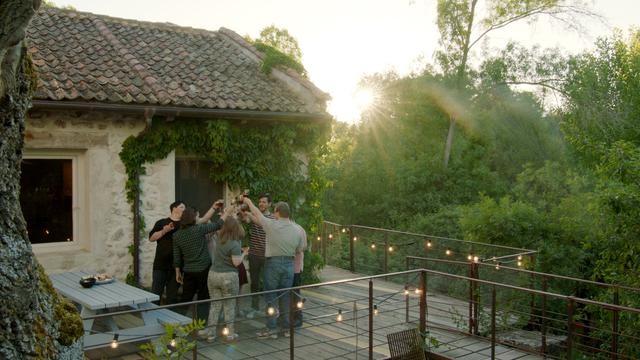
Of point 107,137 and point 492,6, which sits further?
point 492,6

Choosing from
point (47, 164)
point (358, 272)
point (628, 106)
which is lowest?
point (358, 272)

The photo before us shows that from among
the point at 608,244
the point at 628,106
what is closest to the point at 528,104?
the point at 628,106

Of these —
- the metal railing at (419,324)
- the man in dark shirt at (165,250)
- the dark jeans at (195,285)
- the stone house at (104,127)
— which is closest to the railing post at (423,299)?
the metal railing at (419,324)

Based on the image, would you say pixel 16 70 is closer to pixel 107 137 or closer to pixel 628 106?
pixel 107 137

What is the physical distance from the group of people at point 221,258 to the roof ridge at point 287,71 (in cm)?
346

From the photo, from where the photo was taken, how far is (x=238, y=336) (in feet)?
24.3

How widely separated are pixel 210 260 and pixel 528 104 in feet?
72.9

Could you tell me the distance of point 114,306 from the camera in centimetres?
623

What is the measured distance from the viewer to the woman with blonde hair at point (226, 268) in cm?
712

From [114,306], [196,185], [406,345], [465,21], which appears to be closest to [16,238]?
[114,306]

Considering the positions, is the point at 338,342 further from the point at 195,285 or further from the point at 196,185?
the point at 196,185

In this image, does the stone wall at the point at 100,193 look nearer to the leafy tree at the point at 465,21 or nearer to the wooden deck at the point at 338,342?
the wooden deck at the point at 338,342

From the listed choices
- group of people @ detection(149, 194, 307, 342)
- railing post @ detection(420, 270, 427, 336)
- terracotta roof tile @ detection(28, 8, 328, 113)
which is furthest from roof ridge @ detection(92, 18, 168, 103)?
railing post @ detection(420, 270, 427, 336)

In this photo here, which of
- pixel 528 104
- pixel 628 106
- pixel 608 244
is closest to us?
pixel 608 244
